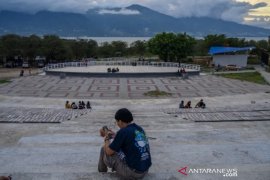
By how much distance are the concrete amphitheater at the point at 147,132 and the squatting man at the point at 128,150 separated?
0.28 m

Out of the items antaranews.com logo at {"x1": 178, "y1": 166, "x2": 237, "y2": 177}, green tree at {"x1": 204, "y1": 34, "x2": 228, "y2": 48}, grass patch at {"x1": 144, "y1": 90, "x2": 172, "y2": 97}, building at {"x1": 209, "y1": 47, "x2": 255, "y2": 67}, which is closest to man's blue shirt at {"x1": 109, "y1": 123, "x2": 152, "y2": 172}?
antaranews.com logo at {"x1": 178, "y1": 166, "x2": 237, "y2": 177}

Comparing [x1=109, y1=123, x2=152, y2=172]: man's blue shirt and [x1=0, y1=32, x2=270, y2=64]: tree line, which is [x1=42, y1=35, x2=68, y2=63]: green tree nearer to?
[x1=0, y1=32, x2=270, y2=64]: tree line

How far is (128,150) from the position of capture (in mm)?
5938

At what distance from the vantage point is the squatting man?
5.91m

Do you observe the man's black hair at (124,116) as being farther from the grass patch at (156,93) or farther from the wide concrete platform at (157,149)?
the grass patch at (156,93)

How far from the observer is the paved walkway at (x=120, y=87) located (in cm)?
3112

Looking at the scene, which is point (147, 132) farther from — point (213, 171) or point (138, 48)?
point (138, 48)

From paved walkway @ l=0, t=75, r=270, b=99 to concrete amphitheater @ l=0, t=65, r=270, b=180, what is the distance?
0.10 metres

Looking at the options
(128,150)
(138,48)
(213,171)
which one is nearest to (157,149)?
(213,171)

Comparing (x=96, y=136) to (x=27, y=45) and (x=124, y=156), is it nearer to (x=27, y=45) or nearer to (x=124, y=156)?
(x=124, y=156)

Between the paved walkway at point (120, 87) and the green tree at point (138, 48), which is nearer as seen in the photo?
the paved walkway at point (120, 87)

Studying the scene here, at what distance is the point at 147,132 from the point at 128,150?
7.55 metres

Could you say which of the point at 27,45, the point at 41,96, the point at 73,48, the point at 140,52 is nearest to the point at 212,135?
the point at 41,96

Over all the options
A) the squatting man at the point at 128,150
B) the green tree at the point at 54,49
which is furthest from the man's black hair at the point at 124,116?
the green tree at the point at 54,49
